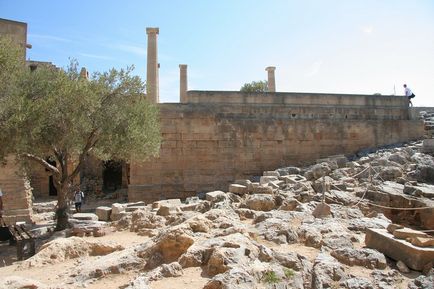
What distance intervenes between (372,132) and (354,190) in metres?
6.71

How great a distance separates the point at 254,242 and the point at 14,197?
9.91m

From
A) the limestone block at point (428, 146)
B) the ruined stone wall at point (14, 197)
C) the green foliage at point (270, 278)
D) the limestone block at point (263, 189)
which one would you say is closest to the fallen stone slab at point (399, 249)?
the green foliage at point (270, 278)

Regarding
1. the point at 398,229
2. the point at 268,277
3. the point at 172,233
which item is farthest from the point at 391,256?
the point at 172,233

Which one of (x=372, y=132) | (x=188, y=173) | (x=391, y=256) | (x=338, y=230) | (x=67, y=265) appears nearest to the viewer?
(x=391, y=256)

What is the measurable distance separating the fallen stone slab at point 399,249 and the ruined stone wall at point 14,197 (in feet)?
35.2

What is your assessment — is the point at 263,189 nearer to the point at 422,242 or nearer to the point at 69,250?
the point at 422,242

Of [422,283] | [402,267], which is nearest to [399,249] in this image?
[402,267]

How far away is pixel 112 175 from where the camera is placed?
853 inches

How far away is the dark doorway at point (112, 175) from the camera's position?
68.6 ft

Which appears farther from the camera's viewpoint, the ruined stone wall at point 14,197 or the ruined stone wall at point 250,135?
the ruined stone wall at point 250,135

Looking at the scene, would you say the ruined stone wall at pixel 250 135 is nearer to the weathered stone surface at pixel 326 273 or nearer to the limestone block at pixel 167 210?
the limestone block at pixel 167 210

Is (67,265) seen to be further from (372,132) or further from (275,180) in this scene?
(372,132)

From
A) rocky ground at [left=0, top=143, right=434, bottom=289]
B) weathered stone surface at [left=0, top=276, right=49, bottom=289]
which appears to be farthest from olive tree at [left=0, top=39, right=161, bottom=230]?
weathered stone surface at [left=0, top=276, right=49, bottom=289]

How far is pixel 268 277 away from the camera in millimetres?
4945
